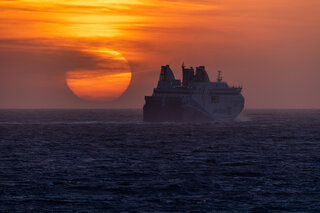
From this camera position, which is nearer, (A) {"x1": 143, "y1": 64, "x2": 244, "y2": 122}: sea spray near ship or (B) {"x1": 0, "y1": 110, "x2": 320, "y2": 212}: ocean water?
(B) {"x1": 0, "y1": 110, "x2": 320, "y2": 212}: ocean water

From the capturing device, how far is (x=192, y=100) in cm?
13225

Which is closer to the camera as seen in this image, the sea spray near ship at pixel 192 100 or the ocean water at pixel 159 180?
the ocean water at pixel 159 180

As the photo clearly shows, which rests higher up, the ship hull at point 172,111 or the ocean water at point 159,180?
the ship hull at point 172,111

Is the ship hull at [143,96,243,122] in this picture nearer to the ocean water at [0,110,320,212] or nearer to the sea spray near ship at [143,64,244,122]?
the sea spray near ship at [143,64,244,122]

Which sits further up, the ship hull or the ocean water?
the ship hull

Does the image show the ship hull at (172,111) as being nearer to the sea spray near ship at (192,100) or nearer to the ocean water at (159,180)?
the sea spray near ship at (192,100)

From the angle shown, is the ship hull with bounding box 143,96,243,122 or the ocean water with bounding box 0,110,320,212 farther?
the ship hull with bounding box 143,96,243,122

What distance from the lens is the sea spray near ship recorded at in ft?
436

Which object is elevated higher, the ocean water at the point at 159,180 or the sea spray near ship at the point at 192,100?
the sea spray near ship at the point at 192,100

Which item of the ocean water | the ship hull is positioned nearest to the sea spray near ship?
the ship hull

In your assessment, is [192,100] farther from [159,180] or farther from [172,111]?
[159,180]

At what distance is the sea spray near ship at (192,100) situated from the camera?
436ft

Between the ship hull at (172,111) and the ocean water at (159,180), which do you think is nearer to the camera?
the ocean water at (159,180)

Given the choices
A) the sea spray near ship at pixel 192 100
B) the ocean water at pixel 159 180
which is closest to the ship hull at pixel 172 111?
the sea spray near ship at pixel 192 100
